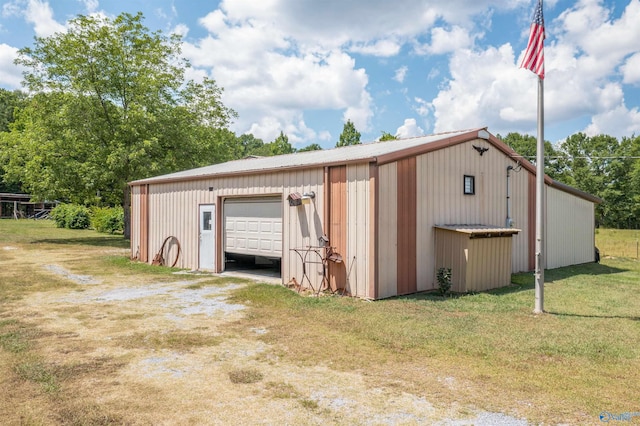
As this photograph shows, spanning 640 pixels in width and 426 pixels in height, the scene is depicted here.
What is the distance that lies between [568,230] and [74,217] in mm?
30615

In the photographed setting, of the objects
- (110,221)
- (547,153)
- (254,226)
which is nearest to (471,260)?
(254,226)

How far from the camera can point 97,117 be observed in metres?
20.5

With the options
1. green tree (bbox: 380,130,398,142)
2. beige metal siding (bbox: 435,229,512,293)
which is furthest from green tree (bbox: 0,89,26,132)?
beige metal siding (bbox: 435,229,512,293)

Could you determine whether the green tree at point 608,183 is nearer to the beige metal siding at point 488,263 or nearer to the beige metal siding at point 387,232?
the beige metal siding at point 488,263

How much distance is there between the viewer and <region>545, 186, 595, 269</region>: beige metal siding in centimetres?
1289

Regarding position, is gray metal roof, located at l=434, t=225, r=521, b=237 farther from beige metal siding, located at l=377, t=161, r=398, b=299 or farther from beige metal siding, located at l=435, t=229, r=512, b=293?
beige metal siding, located at l=377, t=161, r=398, b=299

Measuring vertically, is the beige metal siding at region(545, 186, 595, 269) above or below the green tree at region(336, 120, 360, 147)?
below

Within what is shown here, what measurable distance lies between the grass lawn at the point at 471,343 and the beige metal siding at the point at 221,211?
117 cm

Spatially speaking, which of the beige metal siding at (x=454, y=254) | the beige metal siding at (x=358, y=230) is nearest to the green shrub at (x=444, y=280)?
the beige metal siding at (x=454, y=254)

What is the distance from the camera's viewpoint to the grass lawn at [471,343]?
3.74 meters

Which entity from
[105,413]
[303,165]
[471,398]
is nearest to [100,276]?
[303,165]

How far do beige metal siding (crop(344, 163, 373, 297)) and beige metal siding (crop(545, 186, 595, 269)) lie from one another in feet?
24.1

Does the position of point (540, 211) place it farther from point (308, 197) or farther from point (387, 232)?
point (308, 197)

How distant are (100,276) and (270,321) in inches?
254
